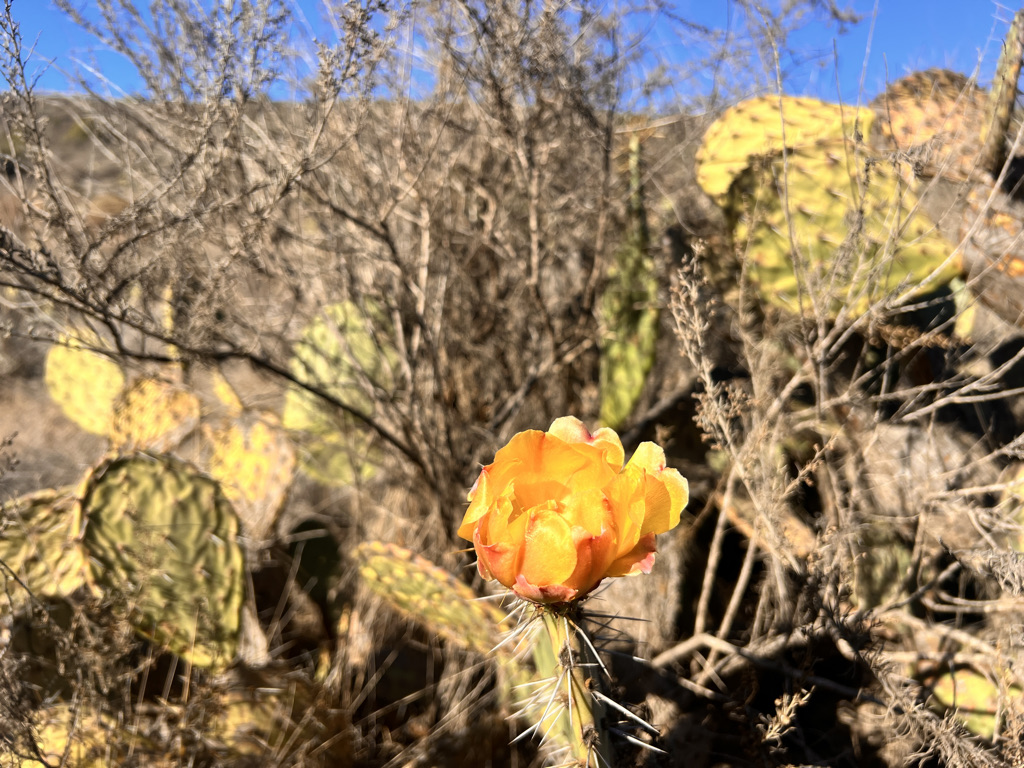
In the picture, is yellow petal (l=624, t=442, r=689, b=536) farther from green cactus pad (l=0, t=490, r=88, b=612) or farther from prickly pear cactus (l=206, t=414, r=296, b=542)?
prickly pear cactus (l=206, t=414, r=296, b=542)

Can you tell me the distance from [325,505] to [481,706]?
1.14 metres

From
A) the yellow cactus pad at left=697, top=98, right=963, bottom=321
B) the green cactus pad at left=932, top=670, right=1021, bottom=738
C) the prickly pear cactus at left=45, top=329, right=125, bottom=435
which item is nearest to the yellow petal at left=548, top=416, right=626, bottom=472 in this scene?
the yellow cactus pad at left=697, top=98, right=963, bottom=321

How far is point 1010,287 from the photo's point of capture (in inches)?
71.3

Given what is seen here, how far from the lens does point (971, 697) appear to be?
1.76m

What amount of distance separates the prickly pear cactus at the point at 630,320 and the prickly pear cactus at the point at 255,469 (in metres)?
1.11

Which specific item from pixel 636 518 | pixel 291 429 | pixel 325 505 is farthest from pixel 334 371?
pixel 636 518

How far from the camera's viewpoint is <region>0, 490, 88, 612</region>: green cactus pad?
1.89 metres

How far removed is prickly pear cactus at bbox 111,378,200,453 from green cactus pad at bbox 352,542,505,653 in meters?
1.07

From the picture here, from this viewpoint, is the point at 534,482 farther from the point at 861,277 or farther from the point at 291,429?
the point at 291,429

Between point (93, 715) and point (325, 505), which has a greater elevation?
point (325, 505)

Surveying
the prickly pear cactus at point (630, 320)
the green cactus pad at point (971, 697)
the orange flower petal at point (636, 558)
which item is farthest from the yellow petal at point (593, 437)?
the prickly pear cactus at point (630, 320)

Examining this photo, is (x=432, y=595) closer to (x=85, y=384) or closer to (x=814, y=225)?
(x=814, y=225)

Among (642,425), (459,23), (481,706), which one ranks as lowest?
(481,706)

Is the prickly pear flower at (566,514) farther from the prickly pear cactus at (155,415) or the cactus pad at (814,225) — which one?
the prickly pear cactus at (155,415)
